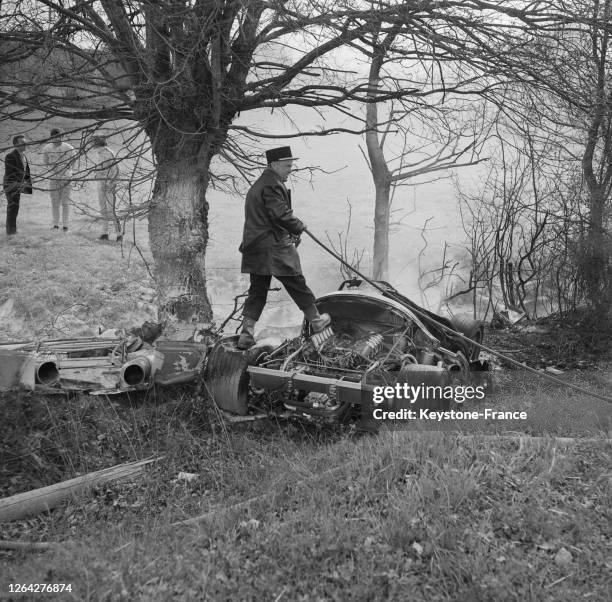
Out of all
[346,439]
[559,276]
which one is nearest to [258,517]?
[346,439]

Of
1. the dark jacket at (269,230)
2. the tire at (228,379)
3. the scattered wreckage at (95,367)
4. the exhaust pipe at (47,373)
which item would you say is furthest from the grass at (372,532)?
the dark jacket at (269,230)

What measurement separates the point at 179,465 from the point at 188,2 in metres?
5.57

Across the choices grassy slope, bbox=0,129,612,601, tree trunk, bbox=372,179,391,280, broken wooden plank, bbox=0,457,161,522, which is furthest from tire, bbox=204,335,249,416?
tree trunk, bbox=372,179,391,280

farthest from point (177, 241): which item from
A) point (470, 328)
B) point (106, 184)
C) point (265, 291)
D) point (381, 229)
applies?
point (381, 229)

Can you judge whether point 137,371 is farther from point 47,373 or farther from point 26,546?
point 26,546

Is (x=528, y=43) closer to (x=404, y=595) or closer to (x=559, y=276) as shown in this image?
(x=559, y=276)

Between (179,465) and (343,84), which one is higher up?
(343,84)

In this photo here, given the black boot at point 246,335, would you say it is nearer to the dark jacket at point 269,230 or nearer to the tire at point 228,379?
the tire at point 228,379

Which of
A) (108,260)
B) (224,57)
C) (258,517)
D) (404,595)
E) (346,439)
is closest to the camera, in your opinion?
(404,595)

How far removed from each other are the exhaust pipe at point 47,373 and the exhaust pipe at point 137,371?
0.72 m

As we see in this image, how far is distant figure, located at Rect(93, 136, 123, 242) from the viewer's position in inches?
356

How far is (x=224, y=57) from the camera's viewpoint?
8758mm

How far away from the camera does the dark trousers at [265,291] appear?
7.64 m

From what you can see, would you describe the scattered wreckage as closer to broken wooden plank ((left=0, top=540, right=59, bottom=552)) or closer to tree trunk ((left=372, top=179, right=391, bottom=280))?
broken wooden plank ((left=0, top=540, right=59, bottom=552))
